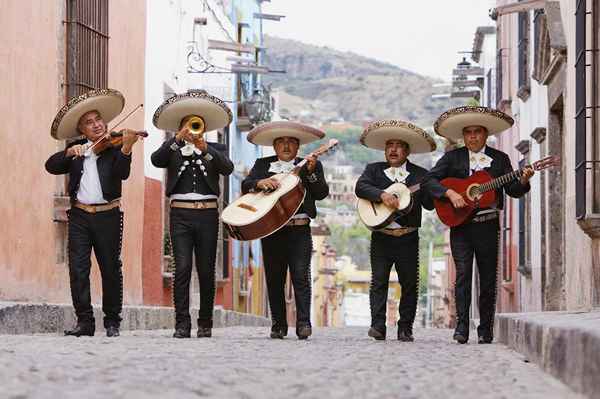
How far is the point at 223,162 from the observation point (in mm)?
12117

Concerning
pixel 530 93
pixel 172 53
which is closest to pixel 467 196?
pixel 530 93

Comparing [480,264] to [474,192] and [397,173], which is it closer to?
[474,192]

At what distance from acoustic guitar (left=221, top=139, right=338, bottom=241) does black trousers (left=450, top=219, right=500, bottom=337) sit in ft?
4.38

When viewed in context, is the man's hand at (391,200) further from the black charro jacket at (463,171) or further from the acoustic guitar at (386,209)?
the black charro jacket at (463,171)

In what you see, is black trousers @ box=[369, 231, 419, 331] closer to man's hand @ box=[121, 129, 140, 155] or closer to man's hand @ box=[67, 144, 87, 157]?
man's hand @ box=[121, 129, 140, 155]

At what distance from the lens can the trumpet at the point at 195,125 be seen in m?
12.1

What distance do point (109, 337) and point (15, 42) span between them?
4.11 metres

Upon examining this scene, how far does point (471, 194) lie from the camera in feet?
38.7

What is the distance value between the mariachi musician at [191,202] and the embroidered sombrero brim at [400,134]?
1.46 m

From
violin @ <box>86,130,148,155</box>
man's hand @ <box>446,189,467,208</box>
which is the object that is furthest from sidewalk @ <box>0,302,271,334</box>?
man's hand @ <box>446,189,467,208</box>

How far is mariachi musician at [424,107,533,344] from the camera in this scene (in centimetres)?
1181

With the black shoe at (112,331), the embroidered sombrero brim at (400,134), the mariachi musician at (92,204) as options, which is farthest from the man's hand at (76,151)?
the embroidered sombrero brim at (400,134)

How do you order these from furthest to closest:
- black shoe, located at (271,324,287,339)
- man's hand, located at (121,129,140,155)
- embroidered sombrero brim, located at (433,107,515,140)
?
1. black shoe, located at (271,324,287,339)
2. embroidered sombrero brim, located at (433,107,515,140)
3. man's hand, located at (121,129,140,155)

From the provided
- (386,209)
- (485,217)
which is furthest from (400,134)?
(485,217)
